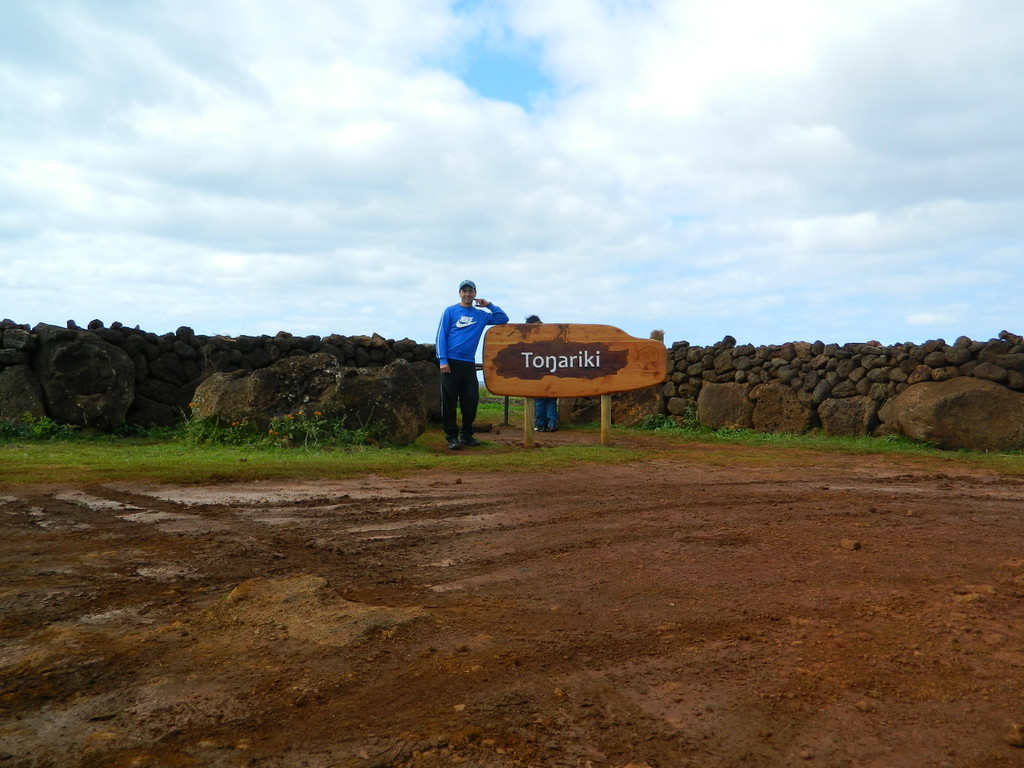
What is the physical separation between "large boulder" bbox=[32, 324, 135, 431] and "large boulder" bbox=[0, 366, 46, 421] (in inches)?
6.9

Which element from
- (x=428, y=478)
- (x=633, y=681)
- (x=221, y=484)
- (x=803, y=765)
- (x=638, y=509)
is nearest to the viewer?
(x=803, y=765)

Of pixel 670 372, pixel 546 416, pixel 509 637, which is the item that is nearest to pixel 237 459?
pixel 509 637

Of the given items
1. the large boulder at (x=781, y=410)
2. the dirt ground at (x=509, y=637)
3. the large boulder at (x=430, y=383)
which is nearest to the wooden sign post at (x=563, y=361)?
the large boulder at (x=430, y=383)

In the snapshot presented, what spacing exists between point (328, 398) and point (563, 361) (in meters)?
3.04

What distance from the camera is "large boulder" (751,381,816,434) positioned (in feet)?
40.3

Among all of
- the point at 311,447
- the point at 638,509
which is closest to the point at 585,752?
the point at 638,509

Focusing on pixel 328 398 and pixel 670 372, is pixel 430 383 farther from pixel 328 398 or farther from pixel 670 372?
pixel 670 372

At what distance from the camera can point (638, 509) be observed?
5332 mm

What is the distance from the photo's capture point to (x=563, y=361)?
33.2 ft

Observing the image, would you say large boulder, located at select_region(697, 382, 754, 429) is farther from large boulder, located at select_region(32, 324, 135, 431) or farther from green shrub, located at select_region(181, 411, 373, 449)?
large boulder, located at select_region(32, 324, 135, 431)

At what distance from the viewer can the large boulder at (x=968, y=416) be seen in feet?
33.3

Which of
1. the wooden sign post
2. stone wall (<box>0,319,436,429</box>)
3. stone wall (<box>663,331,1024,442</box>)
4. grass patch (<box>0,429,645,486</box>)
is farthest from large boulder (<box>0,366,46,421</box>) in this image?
stone wall (<box>663,331,1024,442</box>)

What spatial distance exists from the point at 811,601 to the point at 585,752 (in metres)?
1.65

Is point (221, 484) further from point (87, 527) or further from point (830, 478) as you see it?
point (830, 478)
